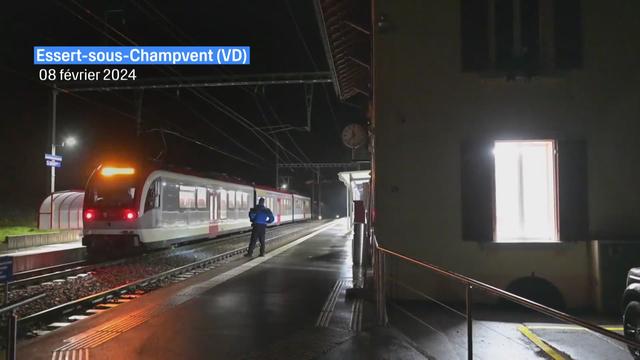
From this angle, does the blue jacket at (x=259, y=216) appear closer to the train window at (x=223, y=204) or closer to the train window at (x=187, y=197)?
the train window at (x=187, y=197)

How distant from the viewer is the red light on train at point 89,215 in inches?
603

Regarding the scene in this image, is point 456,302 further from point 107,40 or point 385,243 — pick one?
point 107,40

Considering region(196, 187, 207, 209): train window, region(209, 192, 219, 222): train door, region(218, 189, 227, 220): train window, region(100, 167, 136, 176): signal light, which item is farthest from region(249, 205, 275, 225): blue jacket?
region(218, 189, 227, 220): train window

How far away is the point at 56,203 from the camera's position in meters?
23.2

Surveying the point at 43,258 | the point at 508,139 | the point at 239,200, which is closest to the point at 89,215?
the point at 43,258

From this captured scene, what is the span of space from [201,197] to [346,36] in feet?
35.0

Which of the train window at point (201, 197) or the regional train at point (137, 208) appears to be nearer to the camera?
the regional train at point (137, 208)

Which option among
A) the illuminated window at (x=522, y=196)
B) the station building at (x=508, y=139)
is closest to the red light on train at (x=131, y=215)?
the station building at (x=508, y=139)

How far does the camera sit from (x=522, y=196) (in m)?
8.41

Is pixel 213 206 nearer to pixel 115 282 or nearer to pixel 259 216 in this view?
pixel 259 216

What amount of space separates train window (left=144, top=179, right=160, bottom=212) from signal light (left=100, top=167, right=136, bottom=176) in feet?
2.30

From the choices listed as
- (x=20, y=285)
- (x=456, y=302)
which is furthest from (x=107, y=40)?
(x=456, y=302)

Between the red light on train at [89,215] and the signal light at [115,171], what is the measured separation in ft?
3.77

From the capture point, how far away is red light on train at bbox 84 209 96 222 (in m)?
15.3
